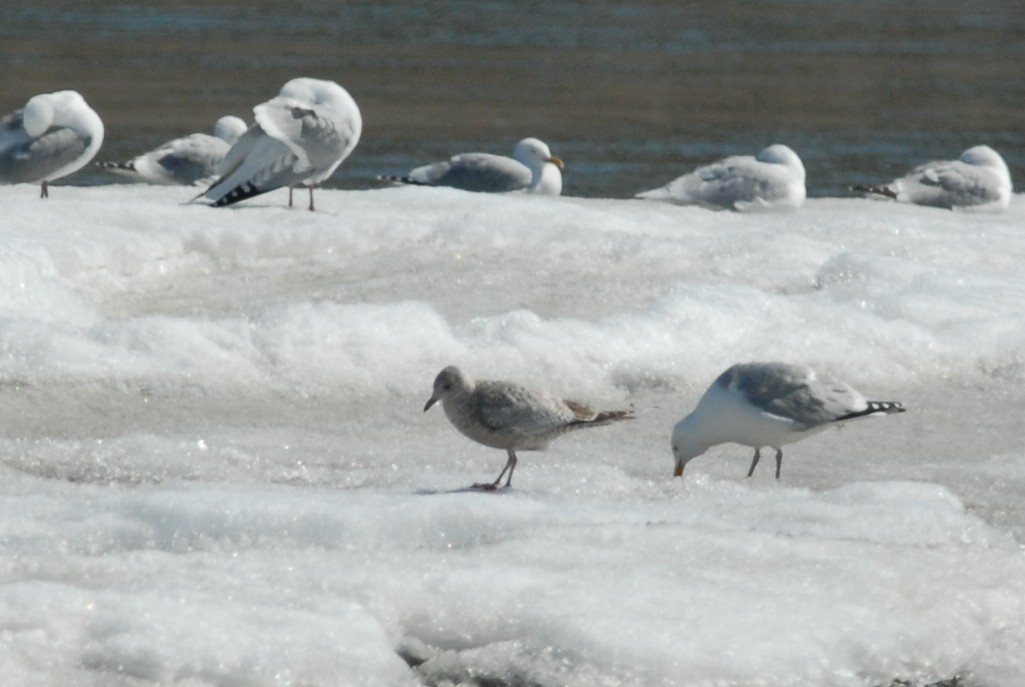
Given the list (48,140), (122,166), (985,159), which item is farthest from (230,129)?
(985,159)

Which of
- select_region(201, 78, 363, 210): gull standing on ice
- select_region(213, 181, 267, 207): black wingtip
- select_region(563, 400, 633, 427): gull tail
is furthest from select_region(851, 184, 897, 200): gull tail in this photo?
select_region(563, 400, 633, 427): gull tail

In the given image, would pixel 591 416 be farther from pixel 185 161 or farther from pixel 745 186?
pixel 185 161

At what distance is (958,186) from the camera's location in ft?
39.0

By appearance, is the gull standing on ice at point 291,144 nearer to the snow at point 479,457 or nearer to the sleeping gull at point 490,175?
the snow at point 479,457

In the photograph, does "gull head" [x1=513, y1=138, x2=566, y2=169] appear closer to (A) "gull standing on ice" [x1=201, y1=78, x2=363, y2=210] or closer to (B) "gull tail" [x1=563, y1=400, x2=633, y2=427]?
(A) "gull standing on ice" [x1=201, y1=78, x2=363, y2=210]

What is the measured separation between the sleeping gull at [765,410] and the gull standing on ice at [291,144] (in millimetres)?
3892

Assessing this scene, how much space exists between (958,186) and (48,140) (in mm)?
5503

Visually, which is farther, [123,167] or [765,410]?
[123,167]

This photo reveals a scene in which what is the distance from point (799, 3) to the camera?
34.4 meters

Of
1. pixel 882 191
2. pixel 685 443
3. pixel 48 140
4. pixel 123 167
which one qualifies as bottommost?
pixel 123 167

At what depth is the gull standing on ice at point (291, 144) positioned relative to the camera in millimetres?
9500

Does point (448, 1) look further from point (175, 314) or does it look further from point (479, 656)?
point (479, 656)

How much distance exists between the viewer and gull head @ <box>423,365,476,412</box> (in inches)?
214

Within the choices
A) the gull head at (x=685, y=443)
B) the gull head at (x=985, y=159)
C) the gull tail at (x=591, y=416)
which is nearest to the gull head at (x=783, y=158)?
the gull head at (x=985, y=159)
